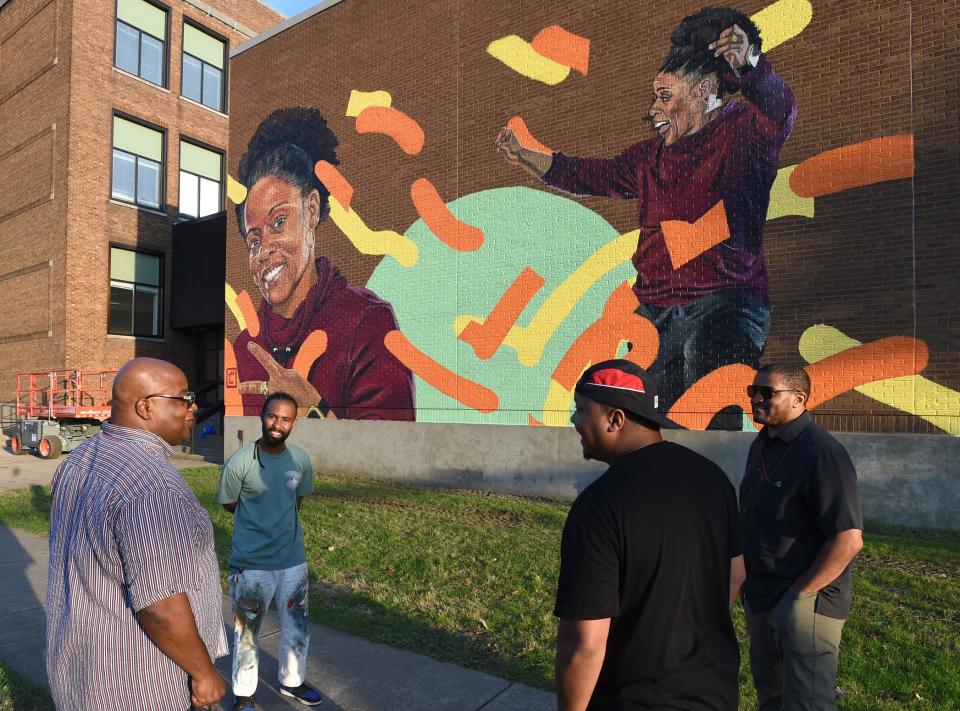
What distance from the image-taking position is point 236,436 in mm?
16891

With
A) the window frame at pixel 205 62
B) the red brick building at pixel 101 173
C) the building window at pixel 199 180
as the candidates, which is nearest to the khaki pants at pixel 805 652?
the red brick building at pixel 101 173

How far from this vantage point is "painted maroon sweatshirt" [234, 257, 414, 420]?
14.2m

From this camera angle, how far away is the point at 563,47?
1212cm

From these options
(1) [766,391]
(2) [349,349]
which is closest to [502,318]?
(2) [349,349]

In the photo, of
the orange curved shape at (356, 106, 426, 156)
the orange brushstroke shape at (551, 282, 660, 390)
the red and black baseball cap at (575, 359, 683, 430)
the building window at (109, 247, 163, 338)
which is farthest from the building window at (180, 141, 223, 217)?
the red and black baseball cap at (575, 359, 683, 430)

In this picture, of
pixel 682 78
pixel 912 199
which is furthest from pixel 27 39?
pixel 912 199

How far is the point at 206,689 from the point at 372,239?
1298 cm

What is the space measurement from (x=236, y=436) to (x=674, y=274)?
11214 mm

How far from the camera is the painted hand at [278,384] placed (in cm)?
1569

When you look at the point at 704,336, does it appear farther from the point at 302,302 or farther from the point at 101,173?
the point at 101,173

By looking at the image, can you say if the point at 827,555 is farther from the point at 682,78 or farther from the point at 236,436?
the point at 236,436

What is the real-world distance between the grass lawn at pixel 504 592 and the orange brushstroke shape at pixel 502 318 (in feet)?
11.2

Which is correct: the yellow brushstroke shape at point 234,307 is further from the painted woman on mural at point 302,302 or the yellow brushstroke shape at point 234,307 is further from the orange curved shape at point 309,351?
the orange curved shape at point 309,351

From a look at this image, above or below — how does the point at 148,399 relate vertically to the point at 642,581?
above
